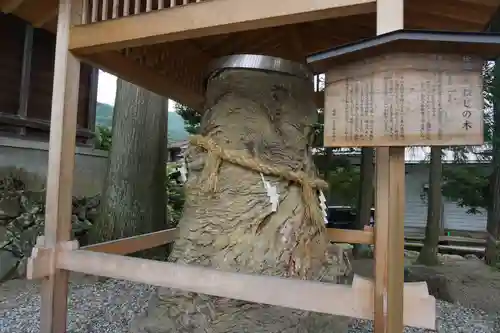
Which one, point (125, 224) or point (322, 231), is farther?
point (125, 224)

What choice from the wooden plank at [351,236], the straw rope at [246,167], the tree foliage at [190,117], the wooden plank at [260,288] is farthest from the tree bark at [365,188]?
Result: the wooden plank at [260,288]

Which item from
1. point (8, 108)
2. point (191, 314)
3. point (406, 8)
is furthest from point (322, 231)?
point (8, 108)

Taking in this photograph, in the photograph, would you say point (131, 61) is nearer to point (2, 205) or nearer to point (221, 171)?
point (221, 171)

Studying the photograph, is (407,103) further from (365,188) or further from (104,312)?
(365,188)

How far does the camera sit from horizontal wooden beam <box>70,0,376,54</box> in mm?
1793

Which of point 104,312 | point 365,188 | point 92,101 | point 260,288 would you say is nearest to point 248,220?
point 260,288

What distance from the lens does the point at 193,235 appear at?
260 cm

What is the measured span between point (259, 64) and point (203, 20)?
31.7 inches

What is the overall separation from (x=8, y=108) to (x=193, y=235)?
4.76 meters

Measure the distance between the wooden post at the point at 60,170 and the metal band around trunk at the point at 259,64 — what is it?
39.8 inches

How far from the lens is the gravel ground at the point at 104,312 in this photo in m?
3.14

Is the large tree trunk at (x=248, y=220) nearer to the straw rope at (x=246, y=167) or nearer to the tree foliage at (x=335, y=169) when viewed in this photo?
the straw rope at (x=246, y=167)

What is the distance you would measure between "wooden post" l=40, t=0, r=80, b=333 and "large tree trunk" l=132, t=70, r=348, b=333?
0.54 m

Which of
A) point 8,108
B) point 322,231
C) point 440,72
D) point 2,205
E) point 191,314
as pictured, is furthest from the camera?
point 8,108
